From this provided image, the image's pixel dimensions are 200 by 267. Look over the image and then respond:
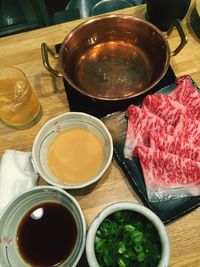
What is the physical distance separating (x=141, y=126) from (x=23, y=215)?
1.83 ft

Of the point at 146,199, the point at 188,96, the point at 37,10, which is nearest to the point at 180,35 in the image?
the point at 188,96

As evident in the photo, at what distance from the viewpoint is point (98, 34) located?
151 centimetres

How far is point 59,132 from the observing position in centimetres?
125

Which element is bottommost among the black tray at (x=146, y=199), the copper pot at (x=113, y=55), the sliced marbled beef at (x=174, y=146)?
the black tray at (x=146, y=199)

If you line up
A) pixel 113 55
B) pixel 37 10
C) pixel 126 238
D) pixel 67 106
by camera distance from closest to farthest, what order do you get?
pixel 126 238 < pixel 67 106 < pixel 113 55 < pixel 37 10

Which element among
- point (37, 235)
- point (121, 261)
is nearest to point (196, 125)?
point (121, 261)

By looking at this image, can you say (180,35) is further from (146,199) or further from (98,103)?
(146,199)

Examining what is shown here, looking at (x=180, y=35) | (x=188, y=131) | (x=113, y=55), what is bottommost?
(x=188, y=131)

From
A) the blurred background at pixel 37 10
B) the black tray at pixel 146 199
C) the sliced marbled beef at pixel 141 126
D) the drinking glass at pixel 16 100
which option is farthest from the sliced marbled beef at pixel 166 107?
the blurred background at pixel 37 10

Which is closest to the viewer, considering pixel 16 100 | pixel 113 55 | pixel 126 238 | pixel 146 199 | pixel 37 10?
pixel 126 238

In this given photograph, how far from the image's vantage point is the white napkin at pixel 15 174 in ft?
3.90

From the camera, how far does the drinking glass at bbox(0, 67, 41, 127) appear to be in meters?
1.28

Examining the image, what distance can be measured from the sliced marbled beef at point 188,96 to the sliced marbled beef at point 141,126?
0.42 ft

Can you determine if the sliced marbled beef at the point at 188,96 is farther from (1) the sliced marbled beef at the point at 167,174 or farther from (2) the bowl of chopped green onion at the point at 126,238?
(2) the bowl of chopped green onion at the point at 126,238
